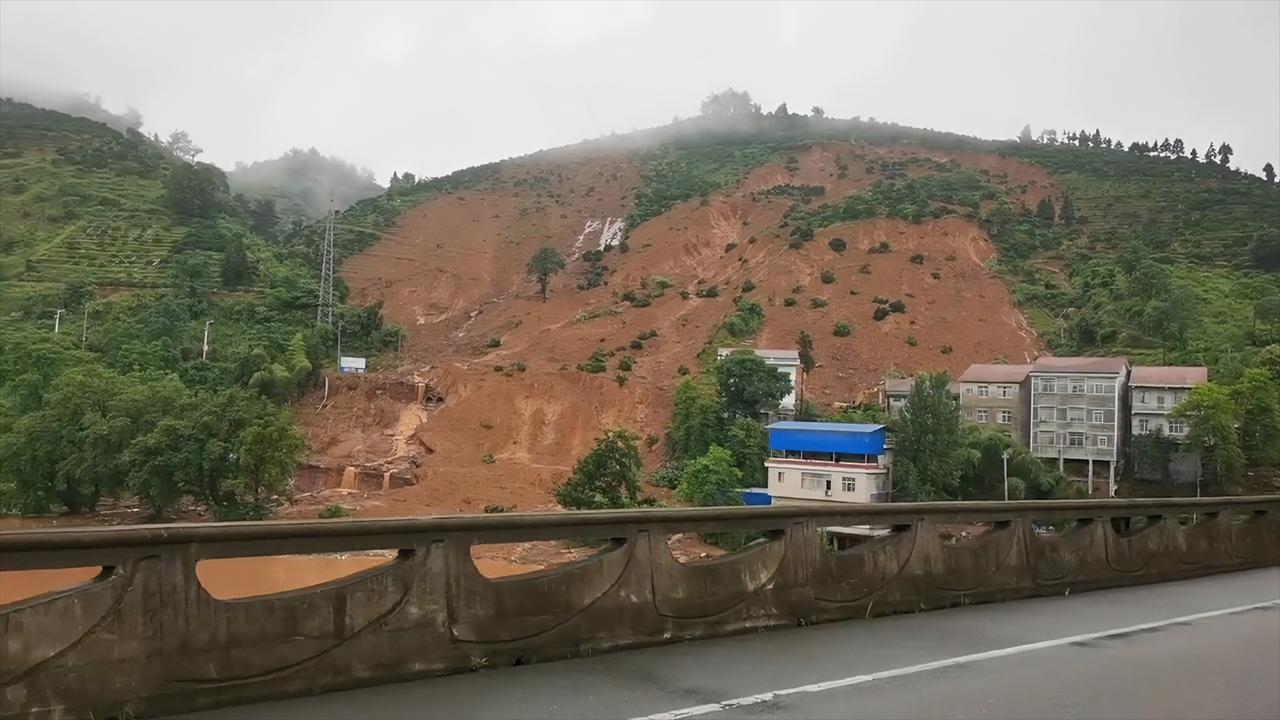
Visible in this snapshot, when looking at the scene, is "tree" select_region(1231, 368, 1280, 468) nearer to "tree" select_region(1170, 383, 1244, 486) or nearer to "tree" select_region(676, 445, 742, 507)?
"tree" select_region(1170, 383, 1244, 486)

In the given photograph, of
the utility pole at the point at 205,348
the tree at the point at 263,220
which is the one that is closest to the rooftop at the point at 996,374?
the utility pole at the point at 205,348

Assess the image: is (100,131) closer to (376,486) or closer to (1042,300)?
(376,486)

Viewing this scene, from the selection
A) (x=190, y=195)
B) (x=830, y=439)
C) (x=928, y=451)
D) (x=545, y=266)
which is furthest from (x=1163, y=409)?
(x=190, y=195)

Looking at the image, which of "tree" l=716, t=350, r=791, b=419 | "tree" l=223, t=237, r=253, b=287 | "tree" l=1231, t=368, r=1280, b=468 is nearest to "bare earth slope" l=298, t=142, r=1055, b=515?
"tree" l=716, t=350, r=791, b=419

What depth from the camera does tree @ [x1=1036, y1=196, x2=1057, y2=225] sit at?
106 meters

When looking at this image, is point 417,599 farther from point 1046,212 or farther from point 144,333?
point 1046,212

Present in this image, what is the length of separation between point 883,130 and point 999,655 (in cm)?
17936

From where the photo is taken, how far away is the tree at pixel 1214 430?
46.6 m

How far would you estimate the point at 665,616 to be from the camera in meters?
6.20

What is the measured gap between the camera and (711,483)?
44.0 metres

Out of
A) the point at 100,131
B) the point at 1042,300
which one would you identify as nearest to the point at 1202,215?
the point at 1042,300

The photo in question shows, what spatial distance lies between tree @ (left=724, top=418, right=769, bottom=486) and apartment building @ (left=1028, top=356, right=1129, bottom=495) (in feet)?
58.3

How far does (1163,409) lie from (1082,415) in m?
4.61

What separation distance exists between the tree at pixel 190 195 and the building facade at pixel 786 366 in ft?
215
